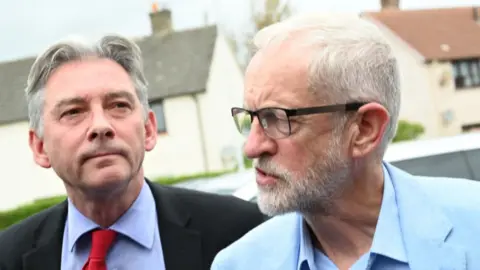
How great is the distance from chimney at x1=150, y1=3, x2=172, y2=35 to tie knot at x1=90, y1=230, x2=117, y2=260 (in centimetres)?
3366

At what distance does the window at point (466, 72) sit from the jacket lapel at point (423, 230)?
33.3 metres

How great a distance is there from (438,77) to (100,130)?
3235 cm

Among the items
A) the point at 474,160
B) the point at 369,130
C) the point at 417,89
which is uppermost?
the point at 369,130

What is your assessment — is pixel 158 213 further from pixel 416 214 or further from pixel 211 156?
pixel 211 156

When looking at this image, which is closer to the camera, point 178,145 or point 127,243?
point 127,243

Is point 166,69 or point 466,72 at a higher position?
point 166,69

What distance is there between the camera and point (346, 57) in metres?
2.04

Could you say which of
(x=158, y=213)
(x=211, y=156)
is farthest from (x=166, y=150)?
(x=158, y=213)

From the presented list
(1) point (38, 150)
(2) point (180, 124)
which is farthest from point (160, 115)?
(1) point (38, 150)

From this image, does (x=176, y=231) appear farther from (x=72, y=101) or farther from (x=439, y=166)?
(x=439, y=166)

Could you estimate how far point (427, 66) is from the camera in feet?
110

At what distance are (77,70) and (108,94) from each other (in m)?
0.19

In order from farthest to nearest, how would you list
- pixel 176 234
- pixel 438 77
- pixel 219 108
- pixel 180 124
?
1. pixel 438 77
2. pixel 219 108
3. pixel 180 124
4. pixel 176 234

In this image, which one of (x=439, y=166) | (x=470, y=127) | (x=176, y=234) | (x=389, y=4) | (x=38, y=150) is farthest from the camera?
(x=389, y=4)
